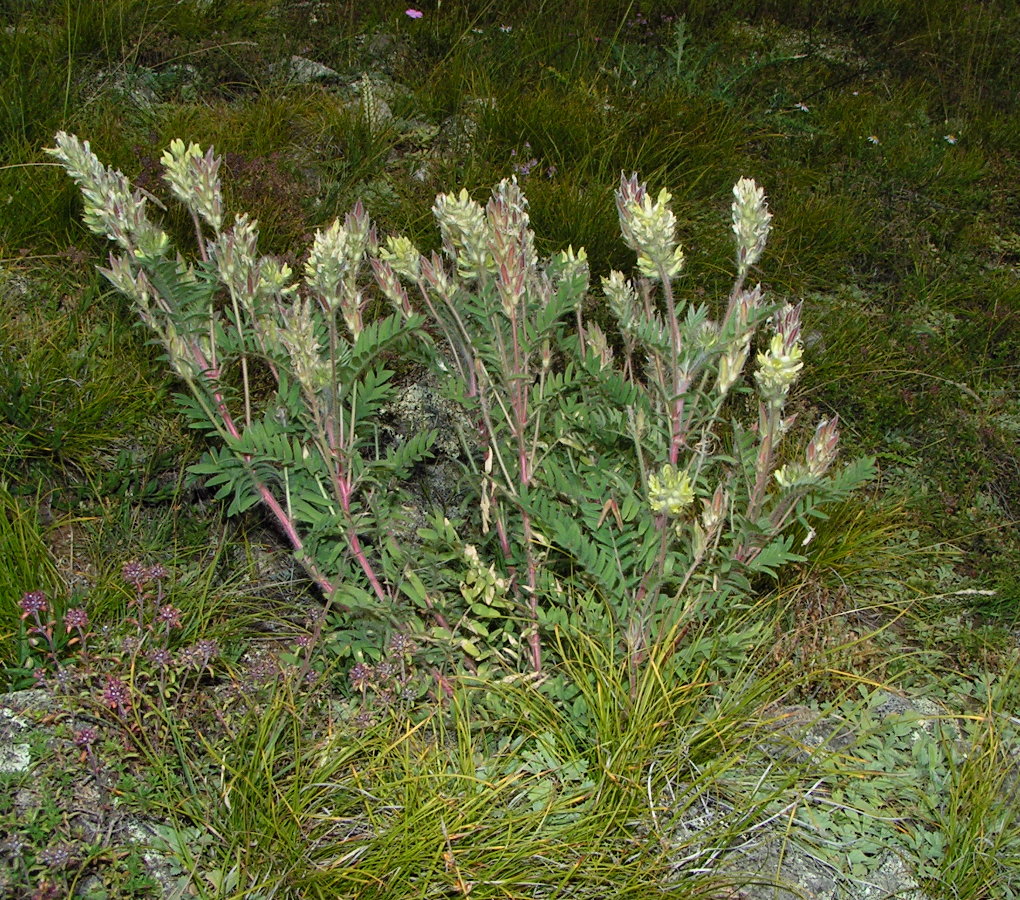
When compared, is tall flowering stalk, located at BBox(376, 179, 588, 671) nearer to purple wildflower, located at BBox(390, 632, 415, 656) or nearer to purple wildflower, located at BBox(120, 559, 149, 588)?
purple wildflower, located at BBox(390, 632, 415, 656)

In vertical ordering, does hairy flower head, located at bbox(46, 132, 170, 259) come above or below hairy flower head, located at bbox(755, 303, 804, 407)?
above

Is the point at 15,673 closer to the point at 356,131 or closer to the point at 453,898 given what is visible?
the point at 453,898

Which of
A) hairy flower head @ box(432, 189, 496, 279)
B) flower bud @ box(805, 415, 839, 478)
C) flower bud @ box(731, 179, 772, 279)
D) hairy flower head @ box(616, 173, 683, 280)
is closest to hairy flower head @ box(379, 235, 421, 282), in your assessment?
hairy flower head @ box(432, 189, 496, 279)

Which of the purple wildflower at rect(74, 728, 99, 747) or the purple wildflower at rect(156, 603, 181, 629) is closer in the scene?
the purple wildflower at rect(74, 728, 99, 747)

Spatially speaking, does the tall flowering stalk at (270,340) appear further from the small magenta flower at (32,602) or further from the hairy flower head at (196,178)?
the small magenta flower at (32,602)

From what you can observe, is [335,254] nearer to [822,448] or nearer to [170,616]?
[170,616]

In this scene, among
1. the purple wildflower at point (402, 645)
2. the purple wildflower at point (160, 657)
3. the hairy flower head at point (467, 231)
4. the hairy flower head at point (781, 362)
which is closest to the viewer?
the hairy flower head at point (781, 362)

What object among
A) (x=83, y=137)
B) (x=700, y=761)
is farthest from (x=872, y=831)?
(x=83, y=137)

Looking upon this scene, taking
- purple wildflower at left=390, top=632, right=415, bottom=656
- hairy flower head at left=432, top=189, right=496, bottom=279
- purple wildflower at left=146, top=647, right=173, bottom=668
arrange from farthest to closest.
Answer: purple wildflower at left=390, top=632, right=415, bottom=656
purple wildflower at left=146, top=647, right=173, bottom=668
hairy flower head at left=432, top=189, right=496, bottom=279

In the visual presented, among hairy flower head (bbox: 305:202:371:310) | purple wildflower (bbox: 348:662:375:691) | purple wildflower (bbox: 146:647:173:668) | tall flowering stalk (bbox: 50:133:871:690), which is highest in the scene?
hairy flower head (bbox: 305:202:371:310)

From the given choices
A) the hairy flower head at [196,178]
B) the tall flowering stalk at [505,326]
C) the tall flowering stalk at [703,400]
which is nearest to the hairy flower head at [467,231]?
the tall flowering stalk at [505,326]

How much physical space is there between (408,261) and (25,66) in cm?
257

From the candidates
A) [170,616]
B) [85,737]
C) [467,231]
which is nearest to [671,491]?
[467,231]

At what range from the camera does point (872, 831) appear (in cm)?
204
